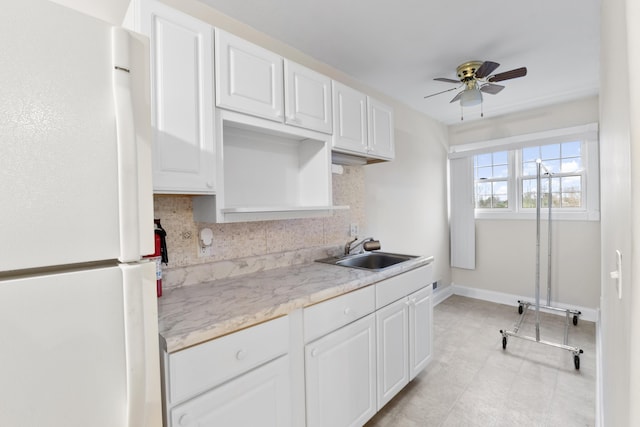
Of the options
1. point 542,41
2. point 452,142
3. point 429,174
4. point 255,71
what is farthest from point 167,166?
point 452,142

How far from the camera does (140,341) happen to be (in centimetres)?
73

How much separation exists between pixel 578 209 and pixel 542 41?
7.27 feet

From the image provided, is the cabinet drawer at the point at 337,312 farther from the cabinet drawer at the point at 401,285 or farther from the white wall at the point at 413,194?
the white wall at the point at 413,194

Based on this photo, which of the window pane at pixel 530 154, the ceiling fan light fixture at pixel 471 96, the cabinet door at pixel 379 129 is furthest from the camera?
the window pane at pixel 530 154

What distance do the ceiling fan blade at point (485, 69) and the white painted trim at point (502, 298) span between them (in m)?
2.80

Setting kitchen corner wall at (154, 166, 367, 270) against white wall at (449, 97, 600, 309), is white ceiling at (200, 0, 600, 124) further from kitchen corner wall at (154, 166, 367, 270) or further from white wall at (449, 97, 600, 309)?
kitchen corner wall at (154, 166, 367, 270)

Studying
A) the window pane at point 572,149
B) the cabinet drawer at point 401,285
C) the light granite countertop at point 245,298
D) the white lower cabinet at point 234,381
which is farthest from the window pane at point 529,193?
the white lower cabinet at point 234,381

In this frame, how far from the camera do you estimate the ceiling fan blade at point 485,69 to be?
216 cm

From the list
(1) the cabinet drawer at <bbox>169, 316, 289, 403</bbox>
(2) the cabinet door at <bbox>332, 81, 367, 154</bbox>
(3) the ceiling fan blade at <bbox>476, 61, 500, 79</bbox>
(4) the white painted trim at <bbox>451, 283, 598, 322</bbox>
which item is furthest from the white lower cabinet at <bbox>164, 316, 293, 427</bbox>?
(4) the white painted trim at <bbox>451, 283, 598, 322</bbox>

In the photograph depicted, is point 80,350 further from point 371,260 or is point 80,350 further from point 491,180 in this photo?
point 491,180

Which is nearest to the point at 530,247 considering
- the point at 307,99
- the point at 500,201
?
the point at 500,201

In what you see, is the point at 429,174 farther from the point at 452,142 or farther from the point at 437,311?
the point at 437,311

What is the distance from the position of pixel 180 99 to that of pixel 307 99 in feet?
2.59

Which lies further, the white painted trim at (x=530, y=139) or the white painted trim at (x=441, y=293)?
the white painted trim at (x=441, y=293)
